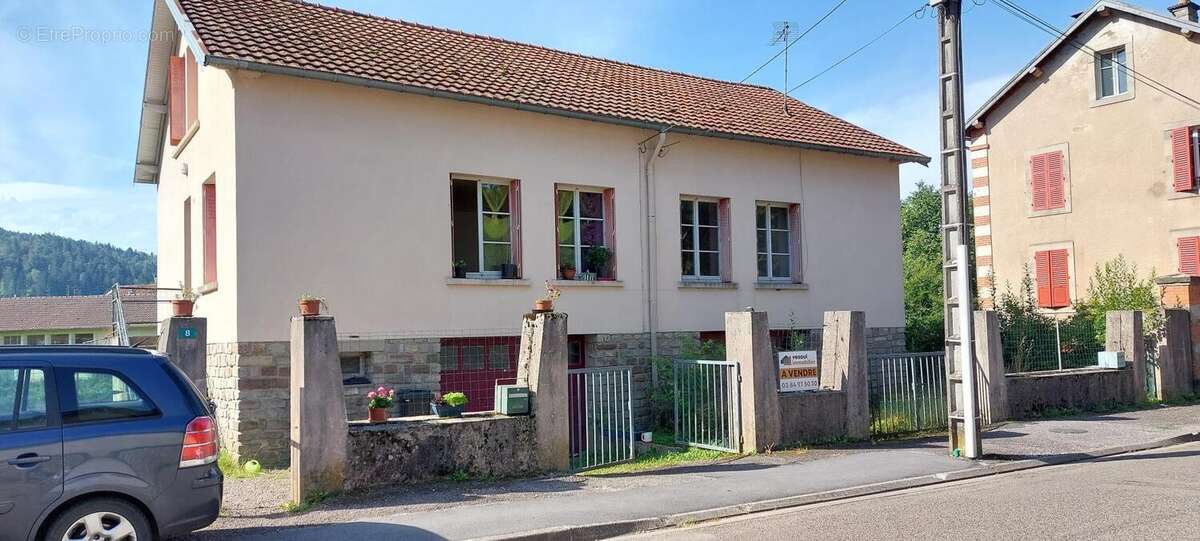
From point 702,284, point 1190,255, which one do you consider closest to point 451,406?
point 702,284

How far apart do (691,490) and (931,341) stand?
11.8 metres

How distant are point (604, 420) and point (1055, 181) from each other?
16.5 m

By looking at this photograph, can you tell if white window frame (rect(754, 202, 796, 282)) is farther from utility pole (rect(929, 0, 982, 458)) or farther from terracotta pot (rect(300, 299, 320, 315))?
terracotta pot (rect(300, 299, 320, 315))

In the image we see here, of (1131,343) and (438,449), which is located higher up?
(1131,343)

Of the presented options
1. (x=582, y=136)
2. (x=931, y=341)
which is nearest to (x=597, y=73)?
(x=582, y=136)

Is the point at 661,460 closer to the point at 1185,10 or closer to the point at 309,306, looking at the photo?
the point at 309,306

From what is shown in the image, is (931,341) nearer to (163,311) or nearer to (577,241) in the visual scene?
(577,241)

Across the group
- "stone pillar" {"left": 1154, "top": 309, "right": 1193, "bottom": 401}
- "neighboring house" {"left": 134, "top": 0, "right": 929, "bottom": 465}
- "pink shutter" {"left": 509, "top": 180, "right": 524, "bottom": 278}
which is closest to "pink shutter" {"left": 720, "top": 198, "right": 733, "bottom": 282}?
"neighboring house" {"left": 134, "top": 0, "right": 929, "bottom": 465}

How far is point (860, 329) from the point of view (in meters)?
12.2

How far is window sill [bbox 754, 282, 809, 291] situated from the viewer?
16.2 meters

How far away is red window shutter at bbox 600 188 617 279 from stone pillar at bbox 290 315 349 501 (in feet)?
21.9

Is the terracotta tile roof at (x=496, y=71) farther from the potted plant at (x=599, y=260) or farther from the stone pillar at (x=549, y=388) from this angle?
the stone pillar at (x=549, y=388)

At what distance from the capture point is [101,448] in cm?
617

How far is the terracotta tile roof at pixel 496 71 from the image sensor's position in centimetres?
1227
